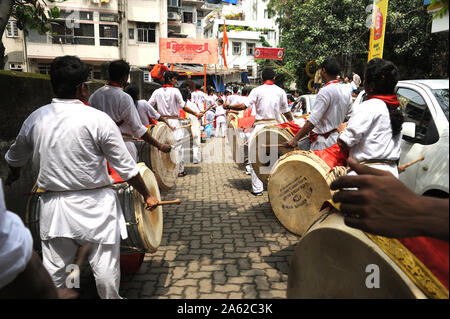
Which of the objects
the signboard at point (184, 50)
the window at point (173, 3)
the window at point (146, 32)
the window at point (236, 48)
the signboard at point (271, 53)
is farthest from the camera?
the window at point (236, 48)

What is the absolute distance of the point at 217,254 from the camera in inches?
161

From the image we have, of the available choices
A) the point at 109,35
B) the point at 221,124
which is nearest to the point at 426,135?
the point at 221,124

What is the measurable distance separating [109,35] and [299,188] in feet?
100.0

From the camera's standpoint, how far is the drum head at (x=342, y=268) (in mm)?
1477

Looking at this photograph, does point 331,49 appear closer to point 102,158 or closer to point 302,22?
point 302,22

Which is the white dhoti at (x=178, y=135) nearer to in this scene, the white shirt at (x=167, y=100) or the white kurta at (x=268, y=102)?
the white shirt at (x=167, y=100)

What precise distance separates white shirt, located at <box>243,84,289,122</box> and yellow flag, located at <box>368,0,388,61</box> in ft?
6.68

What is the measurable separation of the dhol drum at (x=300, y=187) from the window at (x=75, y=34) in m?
30.0

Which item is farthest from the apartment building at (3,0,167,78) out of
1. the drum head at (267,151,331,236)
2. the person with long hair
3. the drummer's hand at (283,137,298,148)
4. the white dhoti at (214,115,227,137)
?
the person with long hair

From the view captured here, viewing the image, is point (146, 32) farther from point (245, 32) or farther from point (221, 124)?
point (221, 124)

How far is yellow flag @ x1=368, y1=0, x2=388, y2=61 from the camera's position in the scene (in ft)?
22.1

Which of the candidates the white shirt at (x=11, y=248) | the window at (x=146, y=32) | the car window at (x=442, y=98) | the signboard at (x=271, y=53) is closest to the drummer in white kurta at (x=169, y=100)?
the car window at (x=442, y=98)

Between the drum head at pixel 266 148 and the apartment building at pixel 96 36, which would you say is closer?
the drum head at pixel 266 148
